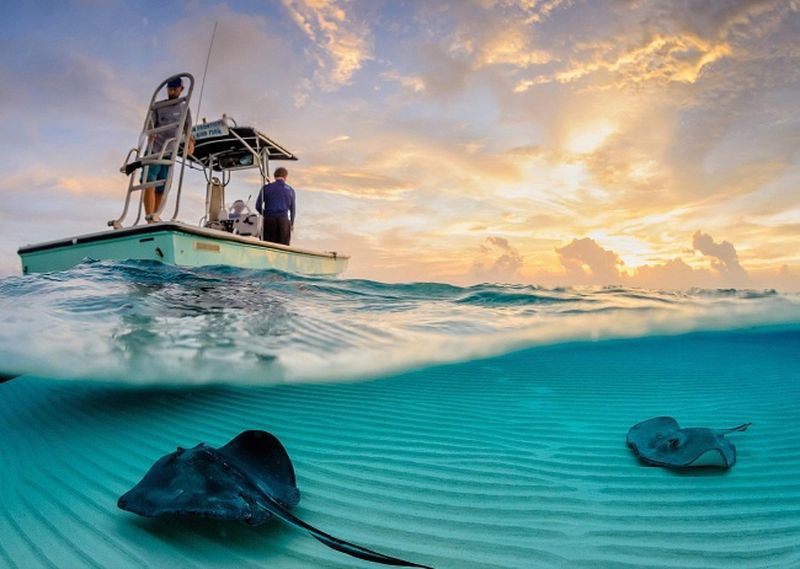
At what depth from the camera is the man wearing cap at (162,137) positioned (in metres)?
10.0

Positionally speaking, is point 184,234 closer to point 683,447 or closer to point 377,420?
point 377,420

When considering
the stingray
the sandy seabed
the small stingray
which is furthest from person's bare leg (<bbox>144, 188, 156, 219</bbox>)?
the small stingray

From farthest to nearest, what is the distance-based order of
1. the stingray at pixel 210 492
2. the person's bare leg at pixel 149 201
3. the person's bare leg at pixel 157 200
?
1. the person's bare leg at pixel 149 201
2. the person's bare leg at pixel 157 200
3. the stingray at pixel 210 492

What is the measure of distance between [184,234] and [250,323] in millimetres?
2530

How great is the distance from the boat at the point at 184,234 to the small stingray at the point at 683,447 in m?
8.09

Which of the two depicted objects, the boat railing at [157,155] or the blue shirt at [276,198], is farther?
the blue shirt at [276,198]

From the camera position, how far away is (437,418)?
5.95 m

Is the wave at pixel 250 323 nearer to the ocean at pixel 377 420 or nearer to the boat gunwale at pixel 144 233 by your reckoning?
the ocean at pixel 377 420

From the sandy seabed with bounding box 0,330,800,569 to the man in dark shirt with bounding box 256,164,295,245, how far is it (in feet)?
20.2

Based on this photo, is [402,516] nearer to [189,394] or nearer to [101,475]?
[101,475]

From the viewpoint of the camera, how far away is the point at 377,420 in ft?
19.2

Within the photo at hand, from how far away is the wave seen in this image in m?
6.75

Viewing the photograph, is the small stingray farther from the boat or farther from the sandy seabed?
the boat

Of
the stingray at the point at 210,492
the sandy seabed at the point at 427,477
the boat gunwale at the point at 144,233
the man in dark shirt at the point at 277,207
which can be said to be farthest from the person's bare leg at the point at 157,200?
the stingray at the point at 210,492
